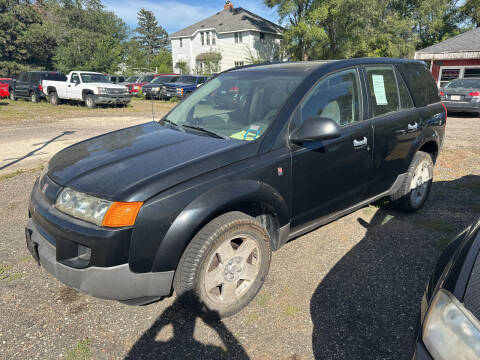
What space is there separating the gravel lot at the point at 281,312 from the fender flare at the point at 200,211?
619 millimetres

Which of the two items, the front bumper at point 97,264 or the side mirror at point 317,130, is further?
the side mirror at point 317,130

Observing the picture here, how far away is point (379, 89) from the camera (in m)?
3.59

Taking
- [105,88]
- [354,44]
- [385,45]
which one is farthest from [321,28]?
[105,88]

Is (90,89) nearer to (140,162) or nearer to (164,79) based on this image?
(164,79)

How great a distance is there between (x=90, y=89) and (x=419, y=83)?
1626 cm

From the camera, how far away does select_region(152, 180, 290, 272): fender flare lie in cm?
218

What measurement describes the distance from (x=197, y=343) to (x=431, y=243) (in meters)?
2.72

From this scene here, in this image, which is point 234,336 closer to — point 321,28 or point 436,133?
point 436,133

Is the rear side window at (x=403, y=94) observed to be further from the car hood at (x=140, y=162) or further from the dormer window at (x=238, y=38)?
the dormer window at (x=238, y=38)

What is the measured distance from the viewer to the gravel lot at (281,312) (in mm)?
2311

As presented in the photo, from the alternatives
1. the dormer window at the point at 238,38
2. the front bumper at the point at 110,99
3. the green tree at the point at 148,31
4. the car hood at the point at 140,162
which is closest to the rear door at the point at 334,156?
the car hood at the point at 140,162

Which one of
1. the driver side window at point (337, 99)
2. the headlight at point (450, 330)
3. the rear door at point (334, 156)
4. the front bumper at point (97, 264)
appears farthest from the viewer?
the driver side window at point (337, 99)

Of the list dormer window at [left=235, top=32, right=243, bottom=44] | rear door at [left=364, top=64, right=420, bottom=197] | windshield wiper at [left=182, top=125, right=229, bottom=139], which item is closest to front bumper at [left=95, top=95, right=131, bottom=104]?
windshield wiper at [left=182, top=125, right=229, bottom=139]

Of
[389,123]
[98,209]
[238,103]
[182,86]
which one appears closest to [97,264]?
[98,209]
